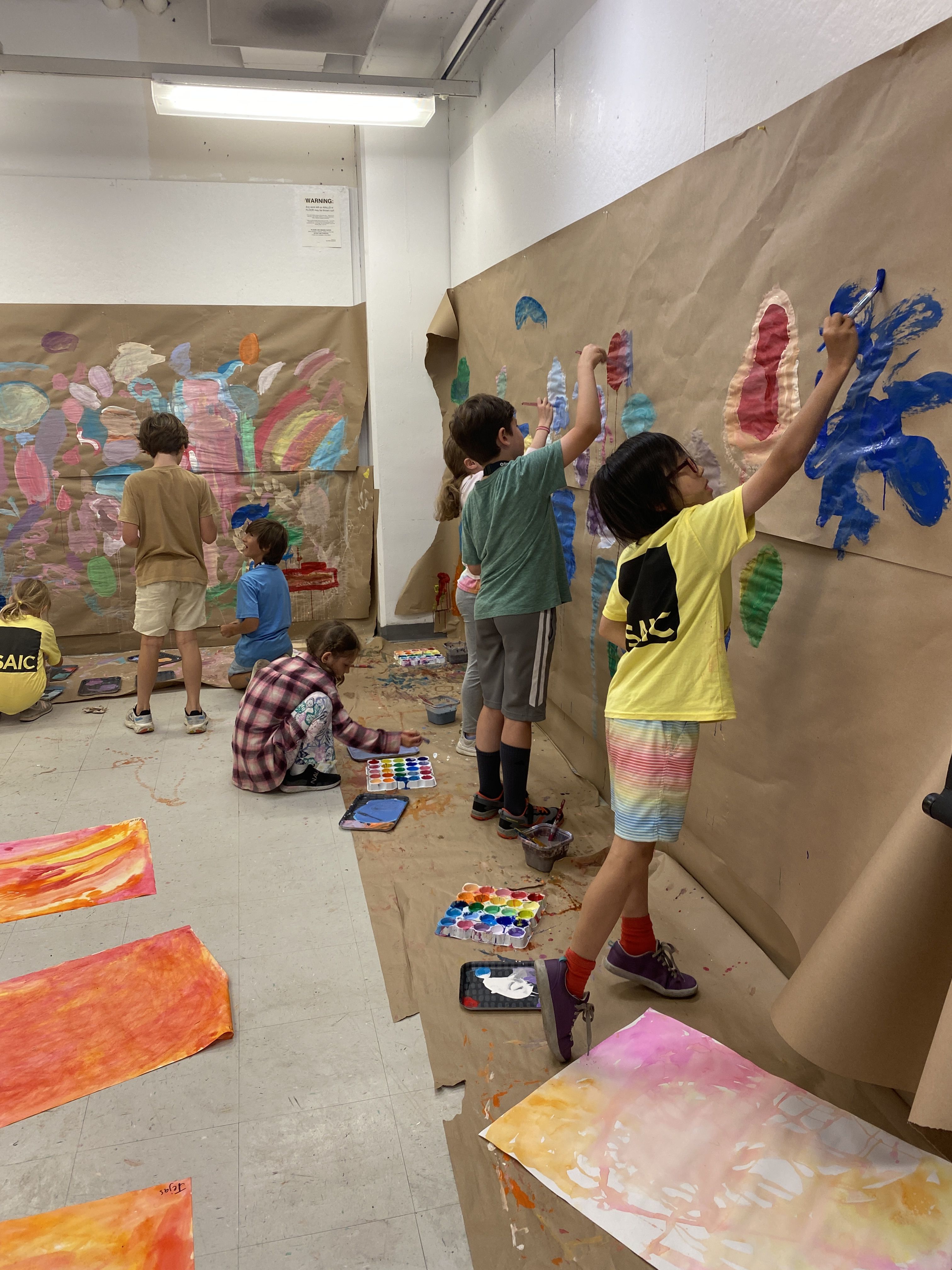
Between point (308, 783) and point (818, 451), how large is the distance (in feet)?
6.66

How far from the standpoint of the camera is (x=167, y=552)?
141 inches

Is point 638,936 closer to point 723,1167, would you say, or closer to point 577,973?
point 577,973

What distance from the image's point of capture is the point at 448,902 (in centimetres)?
234

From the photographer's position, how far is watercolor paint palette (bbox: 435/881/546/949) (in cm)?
217

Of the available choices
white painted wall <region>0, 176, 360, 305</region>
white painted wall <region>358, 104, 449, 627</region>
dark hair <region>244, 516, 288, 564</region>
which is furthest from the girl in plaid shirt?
white painted wall <region>0, 176, 360, 305</region>

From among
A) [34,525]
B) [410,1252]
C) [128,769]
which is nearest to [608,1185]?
[410,1252]

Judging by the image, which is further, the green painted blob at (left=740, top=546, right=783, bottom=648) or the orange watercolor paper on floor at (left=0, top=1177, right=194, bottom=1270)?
the green painted blob at (left=740, top=546, right=783, bottom=648)

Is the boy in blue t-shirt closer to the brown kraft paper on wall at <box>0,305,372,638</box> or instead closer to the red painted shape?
the brown kraft paper on wall at <box>0,305,372,638</box>

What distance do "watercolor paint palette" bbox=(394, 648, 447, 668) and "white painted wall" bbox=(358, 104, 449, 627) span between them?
0.36 m

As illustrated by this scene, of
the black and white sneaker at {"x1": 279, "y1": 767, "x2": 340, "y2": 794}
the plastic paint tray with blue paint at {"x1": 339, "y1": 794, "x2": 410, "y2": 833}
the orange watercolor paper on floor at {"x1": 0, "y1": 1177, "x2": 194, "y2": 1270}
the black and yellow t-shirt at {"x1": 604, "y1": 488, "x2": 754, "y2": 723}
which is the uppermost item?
the black and yellow t-shirt at {"x1": 604, "y1": 488, "x2": 754, "y2": 723}

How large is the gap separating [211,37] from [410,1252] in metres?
3.80

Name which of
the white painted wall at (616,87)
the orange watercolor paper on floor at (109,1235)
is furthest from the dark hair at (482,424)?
the orange watercolor paper on floor at (109,1235)

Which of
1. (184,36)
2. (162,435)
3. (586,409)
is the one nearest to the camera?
(586,409)

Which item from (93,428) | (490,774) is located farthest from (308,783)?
(93,428)
